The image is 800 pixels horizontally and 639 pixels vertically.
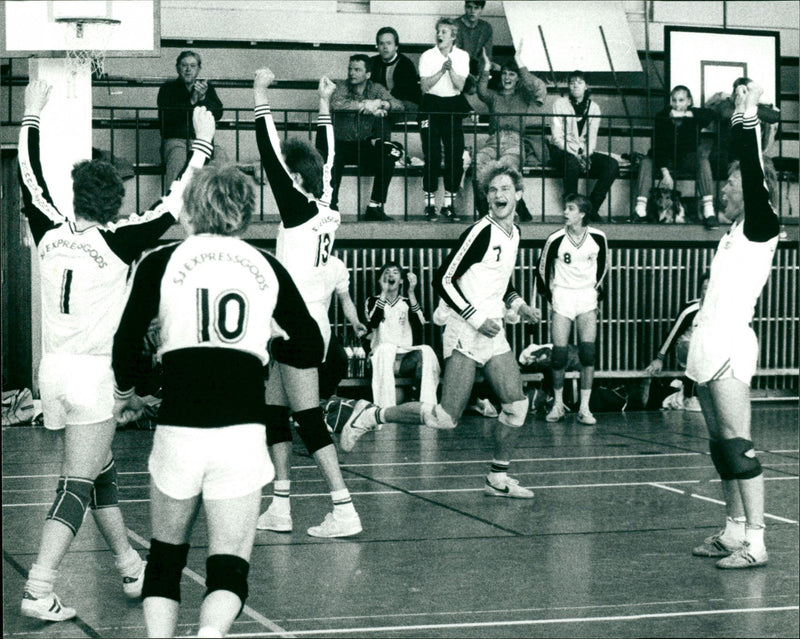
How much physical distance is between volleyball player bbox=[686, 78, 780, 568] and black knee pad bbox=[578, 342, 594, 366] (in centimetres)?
737

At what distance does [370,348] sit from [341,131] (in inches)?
110

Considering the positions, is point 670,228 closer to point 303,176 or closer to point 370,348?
point 370,348

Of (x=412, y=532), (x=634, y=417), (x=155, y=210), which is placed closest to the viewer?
(x=155, y=210)

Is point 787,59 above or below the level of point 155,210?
above

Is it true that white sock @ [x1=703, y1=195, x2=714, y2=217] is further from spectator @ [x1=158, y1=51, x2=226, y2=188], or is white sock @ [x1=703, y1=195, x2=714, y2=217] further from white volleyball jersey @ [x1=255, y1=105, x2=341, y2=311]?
white volleyball jersey @ [x1=255, y1=105, x2=341, y2=311]

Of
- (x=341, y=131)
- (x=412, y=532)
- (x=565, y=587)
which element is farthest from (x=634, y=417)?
(x=565, y=587)

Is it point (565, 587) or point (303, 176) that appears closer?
point (565, 587)

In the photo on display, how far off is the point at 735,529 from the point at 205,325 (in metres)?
3.88

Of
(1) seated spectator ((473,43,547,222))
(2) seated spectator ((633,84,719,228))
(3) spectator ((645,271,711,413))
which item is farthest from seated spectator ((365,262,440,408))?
(2) seated spectator ((633,84,719,228))

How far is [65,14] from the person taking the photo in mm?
9258

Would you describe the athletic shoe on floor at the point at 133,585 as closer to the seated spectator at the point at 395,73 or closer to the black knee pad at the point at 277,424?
the black knee pad at the point at 277,424

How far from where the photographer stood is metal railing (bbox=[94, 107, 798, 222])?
52.4 feet

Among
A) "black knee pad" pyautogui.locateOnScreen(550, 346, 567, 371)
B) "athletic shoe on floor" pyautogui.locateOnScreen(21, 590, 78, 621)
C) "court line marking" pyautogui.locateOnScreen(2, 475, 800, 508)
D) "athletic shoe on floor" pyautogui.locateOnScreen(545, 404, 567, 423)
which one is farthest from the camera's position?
"black knee pad" pyautogui.locateOnScreen(550, 346, 567, 371)

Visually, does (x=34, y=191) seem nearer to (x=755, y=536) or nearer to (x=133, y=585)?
(x=133, y=585)
